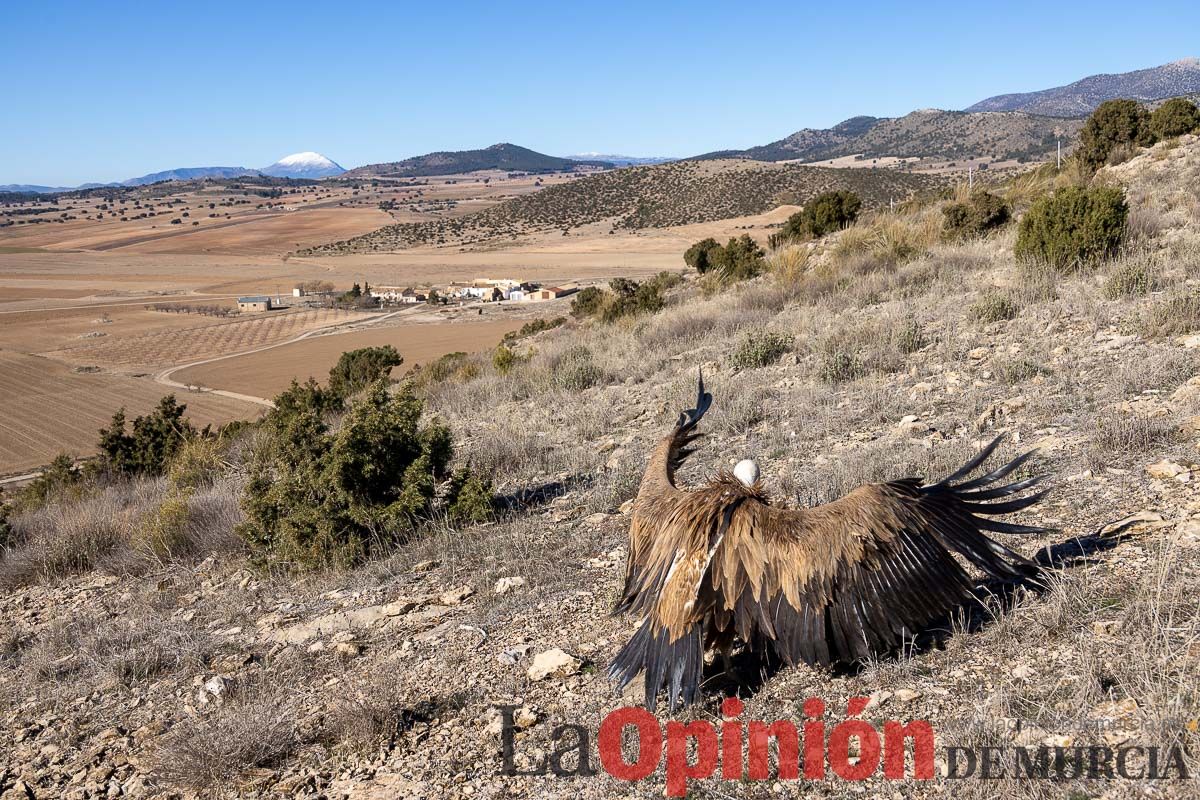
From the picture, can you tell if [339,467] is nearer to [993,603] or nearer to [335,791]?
[335,791]

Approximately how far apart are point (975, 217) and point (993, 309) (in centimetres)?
841

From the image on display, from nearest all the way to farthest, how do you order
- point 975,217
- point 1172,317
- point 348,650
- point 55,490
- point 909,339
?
1. point 348,650
2. point 1172,317
3. point 909,339
4. point 55,490
5. point 975,217

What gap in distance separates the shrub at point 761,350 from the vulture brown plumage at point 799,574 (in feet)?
20.3

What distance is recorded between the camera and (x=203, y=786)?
3.16 m

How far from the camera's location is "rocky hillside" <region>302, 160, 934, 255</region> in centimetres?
8681

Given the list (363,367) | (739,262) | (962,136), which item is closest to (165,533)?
(363,367)

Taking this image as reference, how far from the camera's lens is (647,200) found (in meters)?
101

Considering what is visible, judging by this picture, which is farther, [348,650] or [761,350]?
[761,350]

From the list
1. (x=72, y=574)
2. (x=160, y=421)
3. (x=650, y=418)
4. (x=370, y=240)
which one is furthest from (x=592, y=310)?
(x=370, y=240)

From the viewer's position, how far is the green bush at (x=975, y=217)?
52.5ft

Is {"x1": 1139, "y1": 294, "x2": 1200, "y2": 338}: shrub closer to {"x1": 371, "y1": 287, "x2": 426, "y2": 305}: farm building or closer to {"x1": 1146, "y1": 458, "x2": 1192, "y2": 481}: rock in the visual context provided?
{"x1": 1146, "y1": 458, "x2": 1192, "y2": 481}: rock

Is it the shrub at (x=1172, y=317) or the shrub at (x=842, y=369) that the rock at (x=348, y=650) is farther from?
the shrub at (x=1172, y=317)

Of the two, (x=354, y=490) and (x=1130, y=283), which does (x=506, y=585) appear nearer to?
(x=354, y=490)

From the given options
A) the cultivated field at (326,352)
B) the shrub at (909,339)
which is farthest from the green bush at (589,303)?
the shrub at (909,339)
